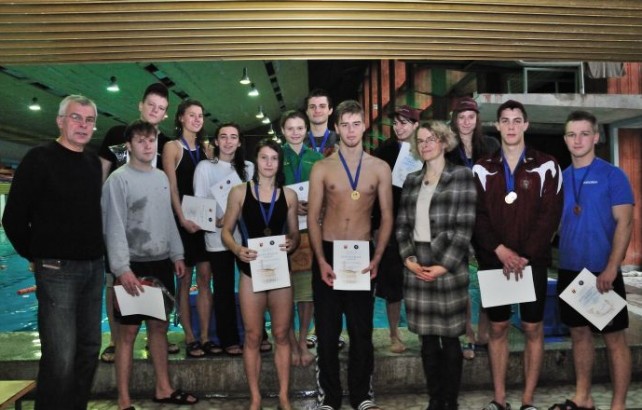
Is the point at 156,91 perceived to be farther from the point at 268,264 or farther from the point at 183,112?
the point at 268,264

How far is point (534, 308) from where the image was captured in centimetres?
315

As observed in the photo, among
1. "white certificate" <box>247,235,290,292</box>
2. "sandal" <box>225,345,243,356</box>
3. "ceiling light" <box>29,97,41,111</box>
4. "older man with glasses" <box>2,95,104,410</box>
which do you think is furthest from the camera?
"ceiling light" <box>29,97,41,111</box>

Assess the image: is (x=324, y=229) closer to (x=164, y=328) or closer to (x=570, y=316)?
(x=164, y=328)

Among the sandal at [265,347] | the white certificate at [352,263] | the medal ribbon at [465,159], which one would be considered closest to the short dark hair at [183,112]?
the white certificate at [352,263]

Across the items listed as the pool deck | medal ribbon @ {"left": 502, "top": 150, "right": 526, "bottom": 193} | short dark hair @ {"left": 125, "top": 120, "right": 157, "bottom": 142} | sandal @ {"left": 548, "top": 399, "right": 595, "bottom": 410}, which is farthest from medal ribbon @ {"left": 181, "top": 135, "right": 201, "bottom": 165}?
sandal @ {"left": 548, "top": 399, "right": 595, "bottom": 410}

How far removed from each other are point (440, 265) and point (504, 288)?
473 millimetres

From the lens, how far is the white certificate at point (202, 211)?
368 centimetres

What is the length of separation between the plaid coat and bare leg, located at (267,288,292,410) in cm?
83

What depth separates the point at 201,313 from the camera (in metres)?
3.91

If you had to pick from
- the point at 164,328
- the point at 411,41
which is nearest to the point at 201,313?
the point at 164,328

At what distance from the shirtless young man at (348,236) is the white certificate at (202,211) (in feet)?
2.83

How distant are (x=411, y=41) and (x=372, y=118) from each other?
19.3 metres

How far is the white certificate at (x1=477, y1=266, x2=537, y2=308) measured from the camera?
123 inches

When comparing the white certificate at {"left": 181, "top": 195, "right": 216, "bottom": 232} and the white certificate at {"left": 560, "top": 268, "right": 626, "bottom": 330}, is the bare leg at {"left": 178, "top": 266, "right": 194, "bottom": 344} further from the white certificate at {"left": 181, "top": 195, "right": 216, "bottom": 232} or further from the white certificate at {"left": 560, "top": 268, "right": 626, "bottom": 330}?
the white certificate at {"left": 560, "top": 268, "right": 626, "bottom": 330}
